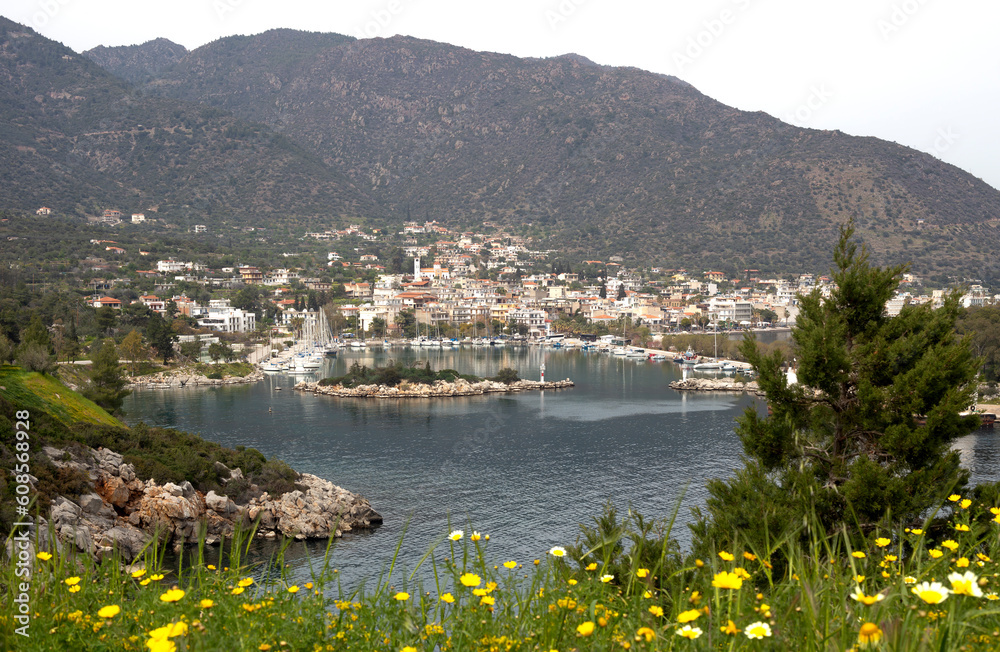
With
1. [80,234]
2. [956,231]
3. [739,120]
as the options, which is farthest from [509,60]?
[80,234]

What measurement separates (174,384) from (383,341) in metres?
20.6

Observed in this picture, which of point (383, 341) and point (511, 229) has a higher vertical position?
point (511, 229)

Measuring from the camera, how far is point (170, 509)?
1198cm

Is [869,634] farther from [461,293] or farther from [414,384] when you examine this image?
[461,293]

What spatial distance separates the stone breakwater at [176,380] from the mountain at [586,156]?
5825 centimetres

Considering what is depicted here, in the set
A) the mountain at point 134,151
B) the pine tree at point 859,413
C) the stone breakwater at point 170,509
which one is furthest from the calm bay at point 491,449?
the mountain at point 134,151

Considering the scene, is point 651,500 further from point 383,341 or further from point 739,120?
point 739,120

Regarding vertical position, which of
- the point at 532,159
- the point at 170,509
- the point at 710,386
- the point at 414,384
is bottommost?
the point at 170,509

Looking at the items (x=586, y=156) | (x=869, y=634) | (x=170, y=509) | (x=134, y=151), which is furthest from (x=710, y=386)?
(x=134, y=151)

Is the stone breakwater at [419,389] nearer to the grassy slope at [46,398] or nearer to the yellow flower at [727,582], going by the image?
the grassy slope at [46,398]

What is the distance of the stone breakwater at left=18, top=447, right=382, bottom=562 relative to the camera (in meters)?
10.8

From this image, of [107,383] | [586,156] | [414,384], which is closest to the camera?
[107,383]

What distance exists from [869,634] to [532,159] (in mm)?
108336

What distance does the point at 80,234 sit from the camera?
58.6 meters
